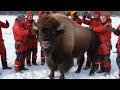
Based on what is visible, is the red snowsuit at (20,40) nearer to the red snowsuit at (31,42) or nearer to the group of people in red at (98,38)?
the group of people in red at (98,38)

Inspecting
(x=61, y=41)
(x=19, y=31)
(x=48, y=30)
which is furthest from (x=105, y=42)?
(x=19, y=31)

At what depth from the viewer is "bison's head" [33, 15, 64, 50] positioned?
6.83 m

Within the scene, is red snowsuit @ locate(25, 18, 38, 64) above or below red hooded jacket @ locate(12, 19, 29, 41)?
below

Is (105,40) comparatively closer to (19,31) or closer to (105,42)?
(105,42)

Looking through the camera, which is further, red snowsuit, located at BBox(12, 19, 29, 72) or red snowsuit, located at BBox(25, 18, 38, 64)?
red snowsuit, located at BBox(25, 18, 38, 64)

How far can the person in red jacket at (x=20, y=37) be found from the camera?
810cm

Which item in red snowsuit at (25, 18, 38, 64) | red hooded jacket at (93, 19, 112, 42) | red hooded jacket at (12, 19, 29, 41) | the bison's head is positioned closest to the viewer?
the bison's head

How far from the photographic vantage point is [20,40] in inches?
322

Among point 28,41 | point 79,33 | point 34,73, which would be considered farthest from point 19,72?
point 79,33

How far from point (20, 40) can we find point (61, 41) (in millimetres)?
1466

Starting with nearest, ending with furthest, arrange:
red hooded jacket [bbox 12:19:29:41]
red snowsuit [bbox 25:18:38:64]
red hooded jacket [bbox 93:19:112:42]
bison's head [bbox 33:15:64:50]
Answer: bison's head [bbox 33:15:64:50]
red hooded jacket [bbox 12:19:29:41]
red hooded jacket [bbox 93:19:112:42]
red snowsuit [bbox 25:18:38:64]

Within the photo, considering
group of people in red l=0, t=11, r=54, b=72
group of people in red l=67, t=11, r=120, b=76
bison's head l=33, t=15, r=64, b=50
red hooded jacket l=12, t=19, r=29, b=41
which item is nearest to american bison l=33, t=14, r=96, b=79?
bison's head l=33, t=15, r=64, b=50

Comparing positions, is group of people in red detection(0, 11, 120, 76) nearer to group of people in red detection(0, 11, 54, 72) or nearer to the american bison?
group of people in red detection(0, 11, 54, 72)

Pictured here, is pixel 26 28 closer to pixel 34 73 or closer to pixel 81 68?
pixel 34 73
